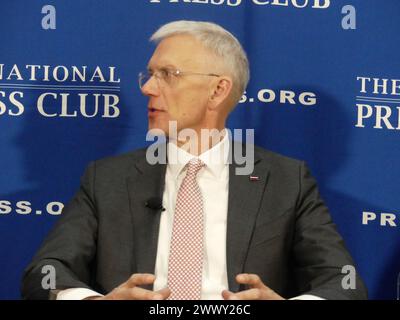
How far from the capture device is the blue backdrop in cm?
386

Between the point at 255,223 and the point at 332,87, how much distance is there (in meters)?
0.93

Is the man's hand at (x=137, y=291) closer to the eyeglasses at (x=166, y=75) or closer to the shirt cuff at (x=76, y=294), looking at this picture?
the shirt cuff at (x=76, y=294)

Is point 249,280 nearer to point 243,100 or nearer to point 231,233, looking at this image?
point 231,233

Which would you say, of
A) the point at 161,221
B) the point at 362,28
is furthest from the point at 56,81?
the point at 362,28

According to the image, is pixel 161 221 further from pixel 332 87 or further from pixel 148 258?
pixel 332 87

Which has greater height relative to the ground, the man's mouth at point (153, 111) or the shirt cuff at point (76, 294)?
the man's mouth at point (153, 111)

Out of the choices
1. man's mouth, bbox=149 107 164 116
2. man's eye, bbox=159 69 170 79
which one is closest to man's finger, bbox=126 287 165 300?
man's mouth, bbox=149 107 164 116

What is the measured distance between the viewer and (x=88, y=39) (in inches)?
153

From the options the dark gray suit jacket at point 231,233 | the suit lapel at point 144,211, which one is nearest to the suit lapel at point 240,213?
the dark gray suit jacket at point 231,233

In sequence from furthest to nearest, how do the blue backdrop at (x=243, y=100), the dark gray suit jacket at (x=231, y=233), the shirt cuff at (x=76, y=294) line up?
1. the blue backdrop at (x=243, y=100)
2. the dark gray suit jacket at (x=231, y=233)
3. the shirt cuff at (x=76, y=294)

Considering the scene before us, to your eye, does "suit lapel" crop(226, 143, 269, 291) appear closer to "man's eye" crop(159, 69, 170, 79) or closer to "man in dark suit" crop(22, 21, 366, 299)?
"man in dark suit" crop(22, 21, 366, 299)

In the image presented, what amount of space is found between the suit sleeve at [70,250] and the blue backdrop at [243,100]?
1.83 feet

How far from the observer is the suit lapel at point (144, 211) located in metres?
3.28
